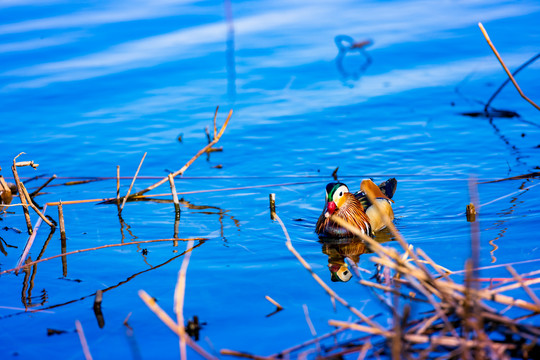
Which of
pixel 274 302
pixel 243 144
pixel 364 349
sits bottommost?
pixel 364 349

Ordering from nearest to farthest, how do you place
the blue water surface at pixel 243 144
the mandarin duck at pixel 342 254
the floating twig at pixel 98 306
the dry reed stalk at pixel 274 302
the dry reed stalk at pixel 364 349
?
the dry reed stalk at pixel 364 349
the dry reed stalk at pixel 274 302
the floating twig at pixel 98 306
the blue water surface at pixel 243 144
the mandarin duck at pixel 342 254

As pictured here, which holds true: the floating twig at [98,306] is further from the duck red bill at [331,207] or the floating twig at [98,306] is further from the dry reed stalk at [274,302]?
the duck red bill at [331,207]

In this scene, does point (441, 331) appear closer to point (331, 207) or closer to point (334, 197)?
point (331, 207)

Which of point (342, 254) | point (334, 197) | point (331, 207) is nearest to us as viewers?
point (342, 254)

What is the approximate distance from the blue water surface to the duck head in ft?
1.19

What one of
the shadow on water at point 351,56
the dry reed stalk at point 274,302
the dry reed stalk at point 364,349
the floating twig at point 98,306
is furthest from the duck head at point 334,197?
the shadow on water at point 351,56

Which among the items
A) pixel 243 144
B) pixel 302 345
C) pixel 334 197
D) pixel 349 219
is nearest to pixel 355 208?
pixel 349 219

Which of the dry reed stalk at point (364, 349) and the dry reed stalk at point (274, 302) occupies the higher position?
the dry reed stalk at point (274, 302)

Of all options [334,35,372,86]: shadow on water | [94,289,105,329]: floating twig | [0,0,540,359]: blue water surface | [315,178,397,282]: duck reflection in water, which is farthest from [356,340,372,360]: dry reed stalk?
[334,35,372,86]: shadow on water

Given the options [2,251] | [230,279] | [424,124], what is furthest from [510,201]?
[2,251]

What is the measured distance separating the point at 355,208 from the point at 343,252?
4.01 ft

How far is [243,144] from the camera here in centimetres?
1008

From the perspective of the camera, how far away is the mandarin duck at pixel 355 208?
7.24 meters

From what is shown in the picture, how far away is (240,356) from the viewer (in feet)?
13.7
